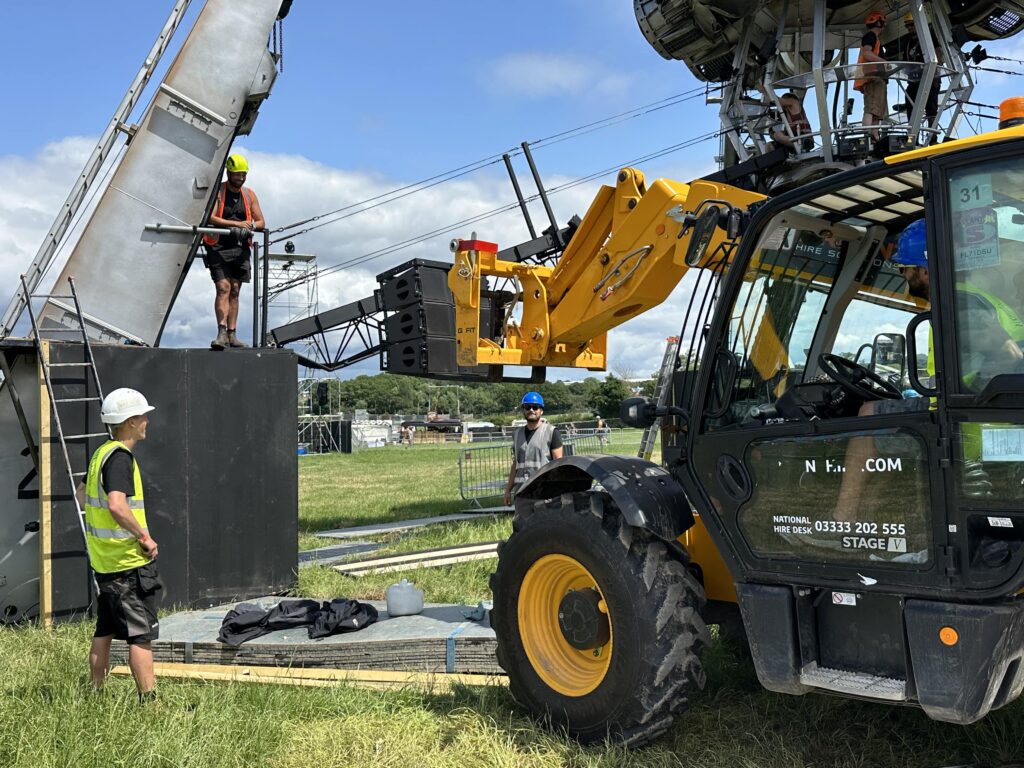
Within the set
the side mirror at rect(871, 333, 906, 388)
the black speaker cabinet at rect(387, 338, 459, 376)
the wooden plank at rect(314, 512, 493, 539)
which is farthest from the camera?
the wooden plank at rect(314, 512, 493, 539)

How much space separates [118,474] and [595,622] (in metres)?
2.82

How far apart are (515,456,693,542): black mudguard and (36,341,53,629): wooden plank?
4485 millimetres

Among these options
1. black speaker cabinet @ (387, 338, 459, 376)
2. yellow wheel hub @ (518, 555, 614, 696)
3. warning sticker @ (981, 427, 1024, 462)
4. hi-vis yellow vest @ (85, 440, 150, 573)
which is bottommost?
yellow wheel hub @ (518, 555, 614, 696)

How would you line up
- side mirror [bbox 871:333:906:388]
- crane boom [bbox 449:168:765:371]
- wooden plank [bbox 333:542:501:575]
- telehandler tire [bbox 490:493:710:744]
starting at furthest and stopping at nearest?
wooden plank [bbox 333:542:501:575] < crane boom [bbox 449:168:765:371] < telehandler tire [bbox 490:493:710:744] < side mirror [bbox 871:333:906:388]

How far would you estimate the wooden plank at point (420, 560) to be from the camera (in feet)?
30.7

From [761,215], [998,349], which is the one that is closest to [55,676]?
[761,215]

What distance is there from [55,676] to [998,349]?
18.1 ft

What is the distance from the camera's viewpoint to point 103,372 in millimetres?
7836

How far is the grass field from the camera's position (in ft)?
13.8

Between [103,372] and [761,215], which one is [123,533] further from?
[761,215]

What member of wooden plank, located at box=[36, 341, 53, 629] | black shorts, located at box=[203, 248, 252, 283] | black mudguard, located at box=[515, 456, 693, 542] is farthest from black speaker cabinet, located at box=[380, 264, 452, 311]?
black mudguard, located at box=[515, 456, 693, 542]

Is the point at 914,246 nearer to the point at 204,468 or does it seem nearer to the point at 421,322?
the point at 204,468

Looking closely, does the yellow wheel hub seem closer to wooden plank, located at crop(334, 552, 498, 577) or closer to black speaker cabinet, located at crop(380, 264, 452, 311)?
wooden plank, located at crop(334, 552, 498, 577)

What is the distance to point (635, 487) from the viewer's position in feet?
14.6
